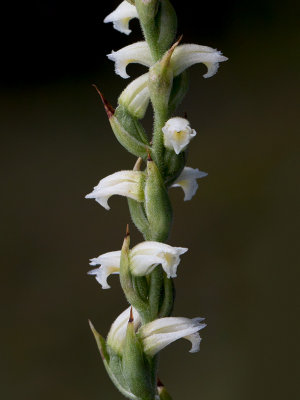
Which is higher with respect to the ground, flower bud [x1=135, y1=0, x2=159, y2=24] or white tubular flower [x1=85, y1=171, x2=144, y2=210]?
flower bud [x1=135, y1=0, x2=159, y2=24]

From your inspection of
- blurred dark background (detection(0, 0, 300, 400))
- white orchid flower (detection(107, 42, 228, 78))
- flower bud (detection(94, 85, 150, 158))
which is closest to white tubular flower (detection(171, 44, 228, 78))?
white orchid flower (detection(107, 42, 228, 78))

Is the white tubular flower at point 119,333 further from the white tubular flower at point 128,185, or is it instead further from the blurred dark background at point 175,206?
the blurred dark background at point 175,206

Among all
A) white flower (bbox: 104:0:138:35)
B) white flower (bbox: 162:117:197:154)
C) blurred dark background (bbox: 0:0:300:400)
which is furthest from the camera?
blurred dark background (bbox: 0:0:300:400)

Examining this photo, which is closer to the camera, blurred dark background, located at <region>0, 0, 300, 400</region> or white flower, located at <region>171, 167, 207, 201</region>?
white flower, located at <region>171, 167, 207, 201</region>

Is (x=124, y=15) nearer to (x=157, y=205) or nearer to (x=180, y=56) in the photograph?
(x=180, y=56)

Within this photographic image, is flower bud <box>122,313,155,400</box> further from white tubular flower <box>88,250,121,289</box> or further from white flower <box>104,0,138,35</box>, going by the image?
white flower <box>104,0,138,35</box>

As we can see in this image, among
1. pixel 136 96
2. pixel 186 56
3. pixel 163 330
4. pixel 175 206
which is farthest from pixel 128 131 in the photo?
pixel 175 206

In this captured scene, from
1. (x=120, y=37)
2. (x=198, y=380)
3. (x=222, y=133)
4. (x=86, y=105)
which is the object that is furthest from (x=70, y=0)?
(x=198, y=380)
